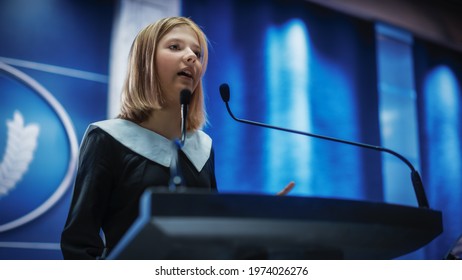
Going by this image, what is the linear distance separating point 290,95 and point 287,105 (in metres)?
0.07

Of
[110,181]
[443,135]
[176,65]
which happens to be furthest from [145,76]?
[443,135]

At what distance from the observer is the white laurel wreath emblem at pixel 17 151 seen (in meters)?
2.32

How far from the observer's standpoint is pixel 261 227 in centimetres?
87

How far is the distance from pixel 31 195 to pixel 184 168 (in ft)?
3.76

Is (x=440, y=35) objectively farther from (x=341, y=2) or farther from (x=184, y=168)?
(x=184, y=168)

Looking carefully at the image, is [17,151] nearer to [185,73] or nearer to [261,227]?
[185,73]

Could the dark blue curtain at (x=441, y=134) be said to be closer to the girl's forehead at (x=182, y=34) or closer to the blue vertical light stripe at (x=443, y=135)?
the blue vertical light stripe at (x=443, y=135)

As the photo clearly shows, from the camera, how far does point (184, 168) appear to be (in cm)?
151

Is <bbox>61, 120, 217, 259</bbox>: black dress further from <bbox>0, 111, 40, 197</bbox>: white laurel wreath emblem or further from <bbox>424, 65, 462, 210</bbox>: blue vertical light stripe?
<bbox>424, 65, 462, 210</bbox>: blue vertical light stripe

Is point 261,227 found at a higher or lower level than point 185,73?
lower

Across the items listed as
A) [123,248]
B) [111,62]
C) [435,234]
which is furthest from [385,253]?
[111,62]

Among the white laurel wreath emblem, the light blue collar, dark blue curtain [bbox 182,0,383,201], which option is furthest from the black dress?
dark blue curtain [bbox 182,0,383,201]

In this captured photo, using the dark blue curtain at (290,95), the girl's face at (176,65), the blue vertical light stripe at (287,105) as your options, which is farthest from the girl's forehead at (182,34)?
the blue vertical light stripe at (287,105)

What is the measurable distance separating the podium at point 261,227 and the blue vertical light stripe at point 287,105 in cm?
206
